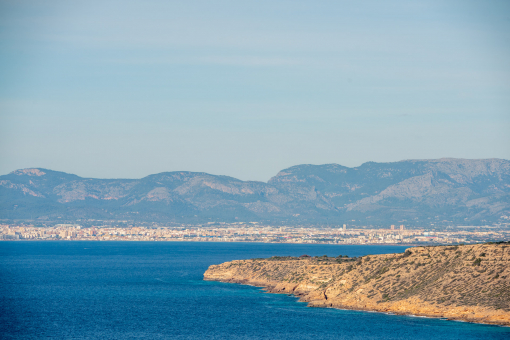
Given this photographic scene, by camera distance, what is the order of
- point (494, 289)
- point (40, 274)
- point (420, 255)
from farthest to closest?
point (40, 274)
point (420, 255)
point (494, 289)

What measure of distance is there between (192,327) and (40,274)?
313 feet

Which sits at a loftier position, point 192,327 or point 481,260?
point 481,260

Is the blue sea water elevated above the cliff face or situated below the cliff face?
below

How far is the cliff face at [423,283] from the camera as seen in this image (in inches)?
3238

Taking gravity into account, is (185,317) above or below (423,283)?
below

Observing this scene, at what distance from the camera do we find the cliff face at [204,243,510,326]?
3238 inches

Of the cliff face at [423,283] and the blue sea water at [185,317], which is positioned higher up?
the cliff face at [423,283]

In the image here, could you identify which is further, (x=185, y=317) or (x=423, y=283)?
(x=185, y=317)

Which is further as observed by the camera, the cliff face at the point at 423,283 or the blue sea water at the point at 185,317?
the cliff face at the point at 423,283

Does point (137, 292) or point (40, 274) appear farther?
point (40, 274)

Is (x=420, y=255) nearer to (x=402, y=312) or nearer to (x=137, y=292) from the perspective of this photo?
(x=402, y=312)

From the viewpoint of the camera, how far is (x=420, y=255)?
101 metres

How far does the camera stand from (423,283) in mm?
92375

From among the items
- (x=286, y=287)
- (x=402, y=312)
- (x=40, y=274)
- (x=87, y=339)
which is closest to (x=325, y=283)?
(x=286, y=287)
